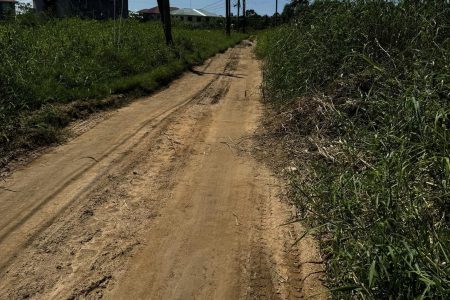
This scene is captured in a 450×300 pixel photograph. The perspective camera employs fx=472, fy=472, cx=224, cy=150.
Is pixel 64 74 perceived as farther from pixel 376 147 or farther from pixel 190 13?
pixel 190 13

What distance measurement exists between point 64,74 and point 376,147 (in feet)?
23.6

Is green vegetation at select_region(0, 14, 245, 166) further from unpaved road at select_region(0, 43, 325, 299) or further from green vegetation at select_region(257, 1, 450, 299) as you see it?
green vegetation at select_region(257, 1, 450, 299)

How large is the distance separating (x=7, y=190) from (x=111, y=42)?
31.8 ft

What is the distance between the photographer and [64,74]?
952cm

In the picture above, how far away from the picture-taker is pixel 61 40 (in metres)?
12.7

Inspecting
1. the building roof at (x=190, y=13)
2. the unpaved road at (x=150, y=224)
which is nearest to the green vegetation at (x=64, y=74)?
the unpaved road at (x=150, y=224)

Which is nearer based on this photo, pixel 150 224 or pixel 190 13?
pixel 150 224

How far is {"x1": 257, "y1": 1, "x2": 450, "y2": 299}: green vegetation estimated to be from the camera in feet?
9.07

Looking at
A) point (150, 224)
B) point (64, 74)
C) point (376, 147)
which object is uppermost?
point (64, 74)

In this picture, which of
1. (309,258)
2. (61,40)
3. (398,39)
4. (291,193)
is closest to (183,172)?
(291,193)

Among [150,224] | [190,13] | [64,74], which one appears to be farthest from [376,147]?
[190,13]

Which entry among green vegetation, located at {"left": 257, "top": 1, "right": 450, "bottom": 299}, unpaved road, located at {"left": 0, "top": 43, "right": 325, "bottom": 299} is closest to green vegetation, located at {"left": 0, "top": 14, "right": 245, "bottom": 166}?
unpaved road, located at {"left": 0, "top": 43, "right": 325, "bottom": 299}

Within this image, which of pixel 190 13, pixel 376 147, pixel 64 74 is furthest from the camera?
pixel 190 13

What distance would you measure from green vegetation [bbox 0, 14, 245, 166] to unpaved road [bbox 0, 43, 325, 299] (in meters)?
0.79
